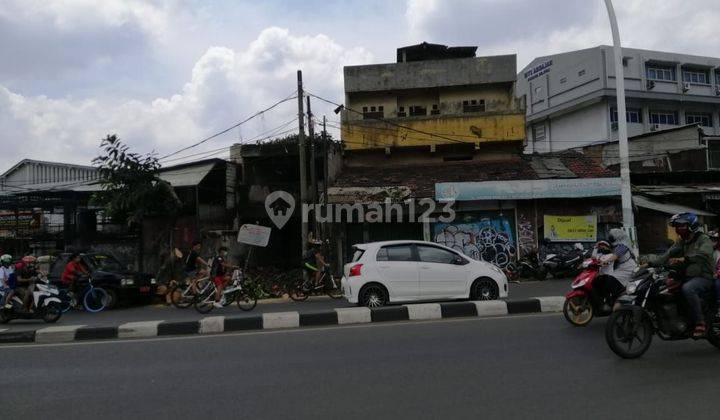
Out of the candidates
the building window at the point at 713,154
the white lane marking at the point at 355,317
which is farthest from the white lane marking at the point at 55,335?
the building window at the point at 713,154

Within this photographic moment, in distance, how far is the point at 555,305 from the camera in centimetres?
1005

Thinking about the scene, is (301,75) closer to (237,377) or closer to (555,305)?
(555,305)

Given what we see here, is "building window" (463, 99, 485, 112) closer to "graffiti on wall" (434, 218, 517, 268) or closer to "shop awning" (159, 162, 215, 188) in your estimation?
"graffiti on wall" (434, 218, 517, 268)

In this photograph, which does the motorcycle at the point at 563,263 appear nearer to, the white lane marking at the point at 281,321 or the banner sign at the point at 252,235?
the banner sign at the point at 252,235

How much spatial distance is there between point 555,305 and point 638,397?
222 inches

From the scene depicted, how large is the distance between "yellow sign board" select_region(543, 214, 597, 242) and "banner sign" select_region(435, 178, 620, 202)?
99 centimetres

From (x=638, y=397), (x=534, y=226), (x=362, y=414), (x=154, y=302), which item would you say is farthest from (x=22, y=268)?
(x=534, y=226)

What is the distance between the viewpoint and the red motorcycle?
814 cm

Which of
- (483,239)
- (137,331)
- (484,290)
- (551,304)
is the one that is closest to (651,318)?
(551,304)

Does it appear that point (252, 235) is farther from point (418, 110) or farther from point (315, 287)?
point (418, 110)

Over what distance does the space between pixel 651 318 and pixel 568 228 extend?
13.3 metres

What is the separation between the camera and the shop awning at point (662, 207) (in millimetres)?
19672

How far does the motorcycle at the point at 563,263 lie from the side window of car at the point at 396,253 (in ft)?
26.1

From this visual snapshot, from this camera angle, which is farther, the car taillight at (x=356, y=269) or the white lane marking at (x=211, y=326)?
the car taillight at (x=356, y=269)
